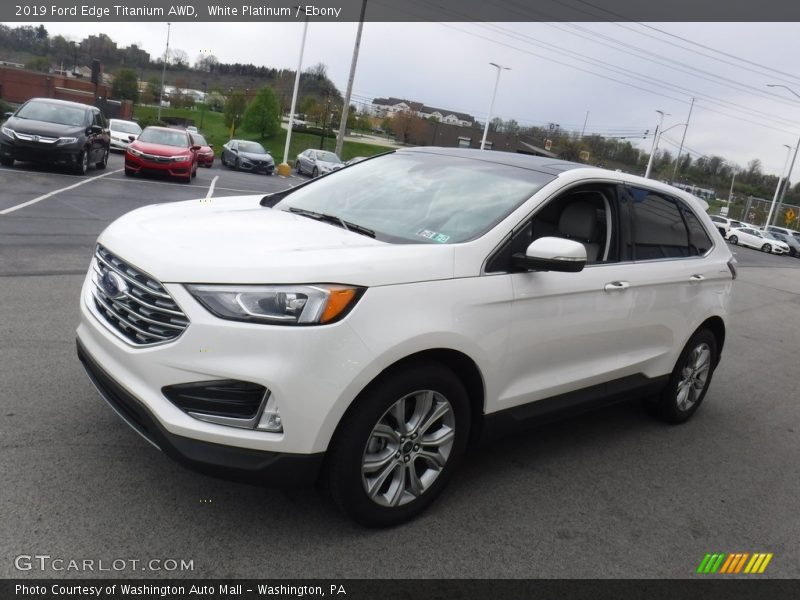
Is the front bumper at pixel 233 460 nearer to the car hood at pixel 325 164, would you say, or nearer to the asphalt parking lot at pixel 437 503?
the asphalt parking lot at pixel 437 503

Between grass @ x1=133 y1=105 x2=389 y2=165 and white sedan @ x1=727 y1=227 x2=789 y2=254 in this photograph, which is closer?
white sedan @ x1=727 y1=227 x2=789 y2=254

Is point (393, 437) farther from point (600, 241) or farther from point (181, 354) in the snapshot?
point (600, 241)

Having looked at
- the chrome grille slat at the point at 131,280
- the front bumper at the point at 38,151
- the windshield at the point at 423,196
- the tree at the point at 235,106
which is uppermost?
the tree at the point at 235,106

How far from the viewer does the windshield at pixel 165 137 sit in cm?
1841

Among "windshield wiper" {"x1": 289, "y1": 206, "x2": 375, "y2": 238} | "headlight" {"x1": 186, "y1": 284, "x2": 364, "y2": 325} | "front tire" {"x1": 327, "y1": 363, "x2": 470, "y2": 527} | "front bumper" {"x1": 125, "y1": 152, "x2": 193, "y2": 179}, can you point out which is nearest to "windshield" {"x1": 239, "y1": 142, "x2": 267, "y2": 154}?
"front bumper" {"x1": 125, "y1": 152, "x2": 193, "y2": 179}

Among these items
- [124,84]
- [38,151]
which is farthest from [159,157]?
[124,84]

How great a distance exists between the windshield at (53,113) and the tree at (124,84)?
72.8 metres

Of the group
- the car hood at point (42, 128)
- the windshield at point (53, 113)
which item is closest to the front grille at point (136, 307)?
the car hood at point (42, 128)

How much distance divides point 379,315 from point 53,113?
51.5 ft

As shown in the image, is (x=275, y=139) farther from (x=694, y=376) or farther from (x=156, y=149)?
(x=694, y=376)

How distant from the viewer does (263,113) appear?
6328cm

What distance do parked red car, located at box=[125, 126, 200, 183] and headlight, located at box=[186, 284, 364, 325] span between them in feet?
52.2

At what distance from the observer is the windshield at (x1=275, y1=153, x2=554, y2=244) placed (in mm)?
3525

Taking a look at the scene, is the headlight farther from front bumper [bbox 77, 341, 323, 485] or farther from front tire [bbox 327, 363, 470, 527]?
front bumper [bbox 77, 341, 323, 485]
